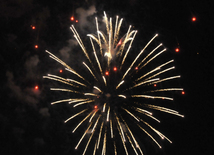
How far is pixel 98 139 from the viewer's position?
13.6 m

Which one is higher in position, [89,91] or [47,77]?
[47,77]

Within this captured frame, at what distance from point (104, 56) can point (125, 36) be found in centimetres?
232

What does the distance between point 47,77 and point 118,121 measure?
6.82 m

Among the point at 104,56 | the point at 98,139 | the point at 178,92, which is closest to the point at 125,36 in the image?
the point at 104,56

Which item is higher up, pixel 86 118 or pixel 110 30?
pixel 110 30

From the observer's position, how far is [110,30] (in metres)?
13.3

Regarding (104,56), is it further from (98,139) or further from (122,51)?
(98,139)

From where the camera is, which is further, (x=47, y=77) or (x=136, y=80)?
(x=47, y=77)

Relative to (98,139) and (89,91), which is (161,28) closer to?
(89,91)

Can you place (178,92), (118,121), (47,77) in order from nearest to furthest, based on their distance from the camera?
(118,121) < (47,77) < (178,92)


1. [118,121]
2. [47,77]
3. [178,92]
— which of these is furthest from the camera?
[178,92]

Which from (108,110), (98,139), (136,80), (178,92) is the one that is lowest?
A: (98,139)

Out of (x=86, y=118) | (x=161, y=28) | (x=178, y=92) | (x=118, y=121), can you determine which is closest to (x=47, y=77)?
(x=86, y=118)

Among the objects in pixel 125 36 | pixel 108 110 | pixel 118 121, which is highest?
pixel 125 36
